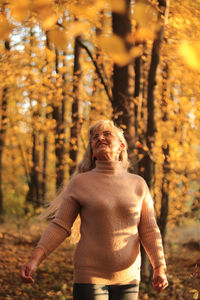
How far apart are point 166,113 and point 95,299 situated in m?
5.57

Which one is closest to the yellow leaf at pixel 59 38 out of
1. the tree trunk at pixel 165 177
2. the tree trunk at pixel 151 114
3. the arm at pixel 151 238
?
the arm at pixel 151 238

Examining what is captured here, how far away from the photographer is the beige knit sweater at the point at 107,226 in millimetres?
2531

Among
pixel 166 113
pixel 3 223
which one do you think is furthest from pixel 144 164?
pixel 3 223

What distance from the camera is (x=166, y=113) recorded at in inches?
301

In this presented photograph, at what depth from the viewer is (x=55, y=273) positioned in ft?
23.1

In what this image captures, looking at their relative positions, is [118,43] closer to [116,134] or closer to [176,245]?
[116,134]

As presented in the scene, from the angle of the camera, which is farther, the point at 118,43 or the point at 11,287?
A: the point at 11,287

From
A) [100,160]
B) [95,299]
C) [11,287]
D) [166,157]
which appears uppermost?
[100,160]

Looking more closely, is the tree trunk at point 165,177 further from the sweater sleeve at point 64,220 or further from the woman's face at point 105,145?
the sweater sleeve at point 64,220

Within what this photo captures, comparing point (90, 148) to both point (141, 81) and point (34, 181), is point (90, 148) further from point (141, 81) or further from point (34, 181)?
point (34, 181)

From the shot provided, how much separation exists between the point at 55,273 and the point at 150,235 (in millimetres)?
4746

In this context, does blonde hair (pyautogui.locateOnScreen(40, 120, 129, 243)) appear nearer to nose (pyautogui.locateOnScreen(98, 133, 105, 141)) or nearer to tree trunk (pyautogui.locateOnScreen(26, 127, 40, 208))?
nose (pyautogui.locateOnScreen(98, 133, 105, 141))

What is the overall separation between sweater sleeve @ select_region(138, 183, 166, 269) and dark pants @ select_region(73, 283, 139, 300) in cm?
23

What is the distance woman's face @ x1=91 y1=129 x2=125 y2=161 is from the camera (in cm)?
279
